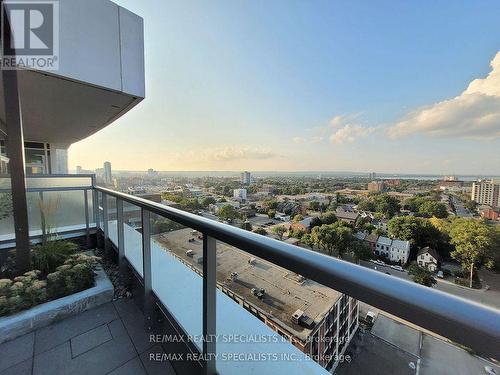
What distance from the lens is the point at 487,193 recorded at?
5.07m

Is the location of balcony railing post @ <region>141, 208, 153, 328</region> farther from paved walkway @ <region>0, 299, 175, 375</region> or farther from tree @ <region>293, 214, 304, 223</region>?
tree @ <region>293, 214, 304, 223</region>

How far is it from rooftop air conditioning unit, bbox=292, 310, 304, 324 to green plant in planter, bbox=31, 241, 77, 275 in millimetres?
2669

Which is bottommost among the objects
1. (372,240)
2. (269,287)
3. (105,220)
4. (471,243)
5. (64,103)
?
(372,240)

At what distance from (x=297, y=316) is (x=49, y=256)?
2873 mm

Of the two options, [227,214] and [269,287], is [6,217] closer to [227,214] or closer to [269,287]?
[227,214]

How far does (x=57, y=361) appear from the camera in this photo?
4.98ft

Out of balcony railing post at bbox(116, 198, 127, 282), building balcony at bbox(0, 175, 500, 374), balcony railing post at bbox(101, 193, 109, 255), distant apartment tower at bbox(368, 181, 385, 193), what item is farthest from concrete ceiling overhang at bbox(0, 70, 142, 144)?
distant apartment tower at bbox(368, 181, 385, 193)

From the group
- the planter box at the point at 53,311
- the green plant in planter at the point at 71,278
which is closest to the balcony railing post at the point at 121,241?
the planter box at the point at 53,311

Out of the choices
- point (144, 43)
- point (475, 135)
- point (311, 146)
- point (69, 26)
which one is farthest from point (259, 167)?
point (69, 26)

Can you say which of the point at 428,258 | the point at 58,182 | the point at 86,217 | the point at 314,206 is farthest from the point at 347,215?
the point at 58,182

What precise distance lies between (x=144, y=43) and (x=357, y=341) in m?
4.82

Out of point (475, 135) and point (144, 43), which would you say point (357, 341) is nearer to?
point (144, 43)

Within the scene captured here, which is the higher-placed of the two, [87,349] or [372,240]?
[87,349]

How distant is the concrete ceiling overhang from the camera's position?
129 inches
